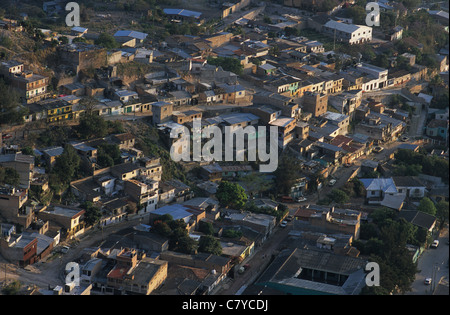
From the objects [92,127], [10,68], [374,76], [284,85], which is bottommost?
[374,76]

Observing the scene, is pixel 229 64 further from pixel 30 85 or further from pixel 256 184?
pixel 30 85

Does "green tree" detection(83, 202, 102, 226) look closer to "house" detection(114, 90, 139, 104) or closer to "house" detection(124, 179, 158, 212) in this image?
"house" detection(124, 179, 158, 212)

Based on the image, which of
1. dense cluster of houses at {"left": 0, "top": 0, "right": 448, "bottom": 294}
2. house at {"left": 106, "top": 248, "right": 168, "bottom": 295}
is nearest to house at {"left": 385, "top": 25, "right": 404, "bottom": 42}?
dense cluster of houses at {"left": 0, "top": 0, "right": 448, "bottom": 294}

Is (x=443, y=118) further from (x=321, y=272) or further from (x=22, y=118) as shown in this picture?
(x=22, y=118)

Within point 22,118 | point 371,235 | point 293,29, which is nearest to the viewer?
point 371,235

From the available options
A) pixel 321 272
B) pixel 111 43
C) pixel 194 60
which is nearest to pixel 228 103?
pixel 194 60

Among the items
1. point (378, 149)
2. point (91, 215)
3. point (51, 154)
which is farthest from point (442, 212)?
point (51, 154)
